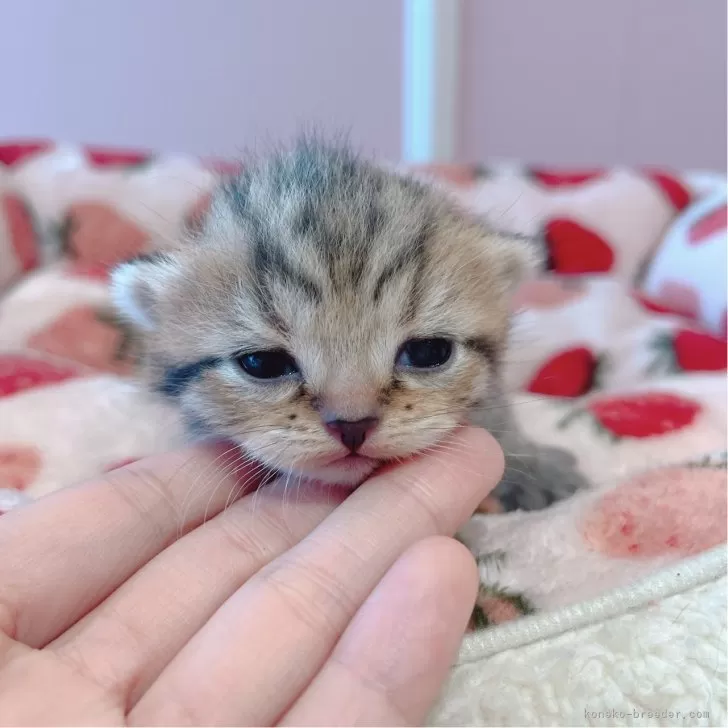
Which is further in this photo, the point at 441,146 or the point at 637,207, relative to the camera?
the point at 441,146

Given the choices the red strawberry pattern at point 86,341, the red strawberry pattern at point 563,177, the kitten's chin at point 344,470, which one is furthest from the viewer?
the red strawberry pattern at point 563,177

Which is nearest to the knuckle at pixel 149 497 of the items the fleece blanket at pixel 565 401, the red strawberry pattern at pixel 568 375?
the fleece blanket at pixel 565 401

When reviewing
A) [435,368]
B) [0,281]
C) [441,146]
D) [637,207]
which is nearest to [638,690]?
[435,368]

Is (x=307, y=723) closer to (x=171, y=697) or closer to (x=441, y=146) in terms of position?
(x=171, y=697)

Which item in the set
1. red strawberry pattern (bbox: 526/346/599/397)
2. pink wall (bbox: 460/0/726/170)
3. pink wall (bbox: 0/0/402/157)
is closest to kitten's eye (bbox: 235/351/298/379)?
red strawberry pattern (bbox: 526/346/599/397)

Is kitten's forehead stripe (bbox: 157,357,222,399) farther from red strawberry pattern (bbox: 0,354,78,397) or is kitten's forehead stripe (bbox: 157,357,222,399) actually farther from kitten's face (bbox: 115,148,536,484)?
red strawberry pattern (bbox: 0,354,78,397)

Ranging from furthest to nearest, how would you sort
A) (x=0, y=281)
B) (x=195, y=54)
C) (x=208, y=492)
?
(x=195, y=54), (x=0, y=281), (x=208, y=492)

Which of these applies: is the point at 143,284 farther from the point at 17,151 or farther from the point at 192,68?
the point at 192,68

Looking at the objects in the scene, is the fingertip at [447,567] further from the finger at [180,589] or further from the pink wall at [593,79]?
the pink wall at [593,79]
